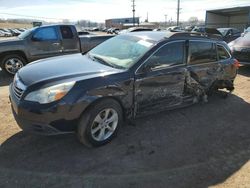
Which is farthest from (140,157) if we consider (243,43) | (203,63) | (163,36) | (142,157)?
(243,43)

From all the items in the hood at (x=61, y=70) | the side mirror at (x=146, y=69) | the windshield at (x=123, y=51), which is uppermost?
the windshield at (x=123, y=51)

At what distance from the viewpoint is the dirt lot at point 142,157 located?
125 inches

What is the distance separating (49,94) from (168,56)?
2.20 metres

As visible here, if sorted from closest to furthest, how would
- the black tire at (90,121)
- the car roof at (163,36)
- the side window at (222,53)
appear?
the black tire at (90,121)
the car roof at (163,36)
the side window at (222,53)

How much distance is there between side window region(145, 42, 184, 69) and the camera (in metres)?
4.28

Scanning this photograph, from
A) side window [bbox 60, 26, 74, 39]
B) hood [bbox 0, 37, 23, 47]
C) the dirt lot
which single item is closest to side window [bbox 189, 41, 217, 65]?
the dirt lot

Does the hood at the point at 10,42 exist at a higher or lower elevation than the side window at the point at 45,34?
lower

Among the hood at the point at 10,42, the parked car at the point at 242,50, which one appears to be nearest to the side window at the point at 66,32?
the hood at the point at 10,42

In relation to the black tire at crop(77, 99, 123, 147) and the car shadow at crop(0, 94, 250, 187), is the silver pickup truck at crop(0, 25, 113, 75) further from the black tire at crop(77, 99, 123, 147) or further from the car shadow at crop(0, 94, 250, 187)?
the black tire at crop(77, 99, 123, 147)

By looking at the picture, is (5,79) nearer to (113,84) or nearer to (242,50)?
(113,84)

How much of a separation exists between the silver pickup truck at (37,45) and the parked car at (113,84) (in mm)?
4389

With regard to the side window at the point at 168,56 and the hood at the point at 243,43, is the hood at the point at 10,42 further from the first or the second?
the hood at the point at 243,43

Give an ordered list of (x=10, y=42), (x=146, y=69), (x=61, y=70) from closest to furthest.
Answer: (x=61, y=70) < (x=146, y=69) < (x=10, y=42)

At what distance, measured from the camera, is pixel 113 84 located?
3.76 meters
